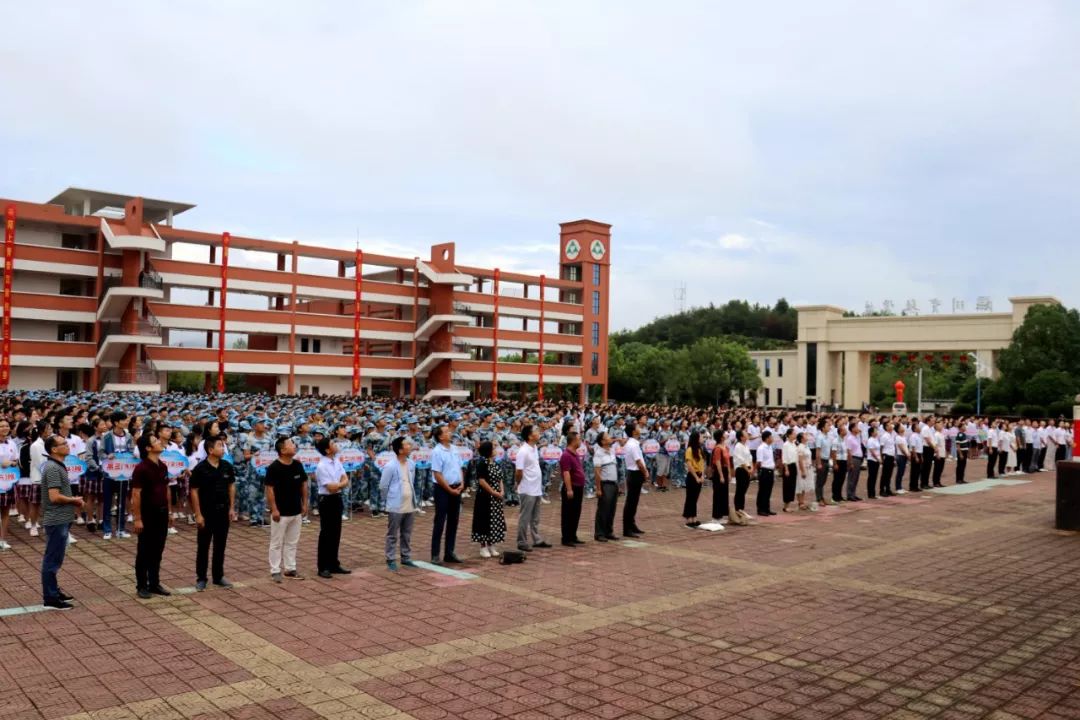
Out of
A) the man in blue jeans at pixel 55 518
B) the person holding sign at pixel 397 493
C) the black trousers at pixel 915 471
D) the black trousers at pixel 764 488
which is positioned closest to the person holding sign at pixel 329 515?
the person holding sign at pixel 397 493

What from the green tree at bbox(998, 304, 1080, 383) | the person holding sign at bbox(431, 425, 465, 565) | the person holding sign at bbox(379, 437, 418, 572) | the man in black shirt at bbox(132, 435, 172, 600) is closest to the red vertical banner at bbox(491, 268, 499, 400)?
the green tree at bbox(998, 304, 1080, 383)

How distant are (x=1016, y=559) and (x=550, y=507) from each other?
847 cm

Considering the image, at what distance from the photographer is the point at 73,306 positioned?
1582 inches

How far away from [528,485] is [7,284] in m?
35.9

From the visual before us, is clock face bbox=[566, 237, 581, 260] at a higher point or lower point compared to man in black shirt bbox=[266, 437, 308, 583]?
higher

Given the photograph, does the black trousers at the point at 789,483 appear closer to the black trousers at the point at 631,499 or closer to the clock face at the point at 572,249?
the black trousers at the point at 631,499

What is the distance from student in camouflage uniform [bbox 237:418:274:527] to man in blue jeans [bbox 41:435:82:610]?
4.66 meters

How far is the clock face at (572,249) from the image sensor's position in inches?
2468

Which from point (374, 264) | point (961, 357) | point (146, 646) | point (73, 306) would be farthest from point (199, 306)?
point (961, 357)

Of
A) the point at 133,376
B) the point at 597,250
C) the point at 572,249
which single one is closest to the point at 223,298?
the point at 133,376

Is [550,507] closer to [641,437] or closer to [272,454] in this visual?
[641,437]

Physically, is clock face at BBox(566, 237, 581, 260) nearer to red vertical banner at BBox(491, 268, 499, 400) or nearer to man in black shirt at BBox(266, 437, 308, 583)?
red vertical banner at BBox(491, 268, 499, 400)

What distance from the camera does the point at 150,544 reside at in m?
8.81

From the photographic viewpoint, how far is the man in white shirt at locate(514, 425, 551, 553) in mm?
11773
